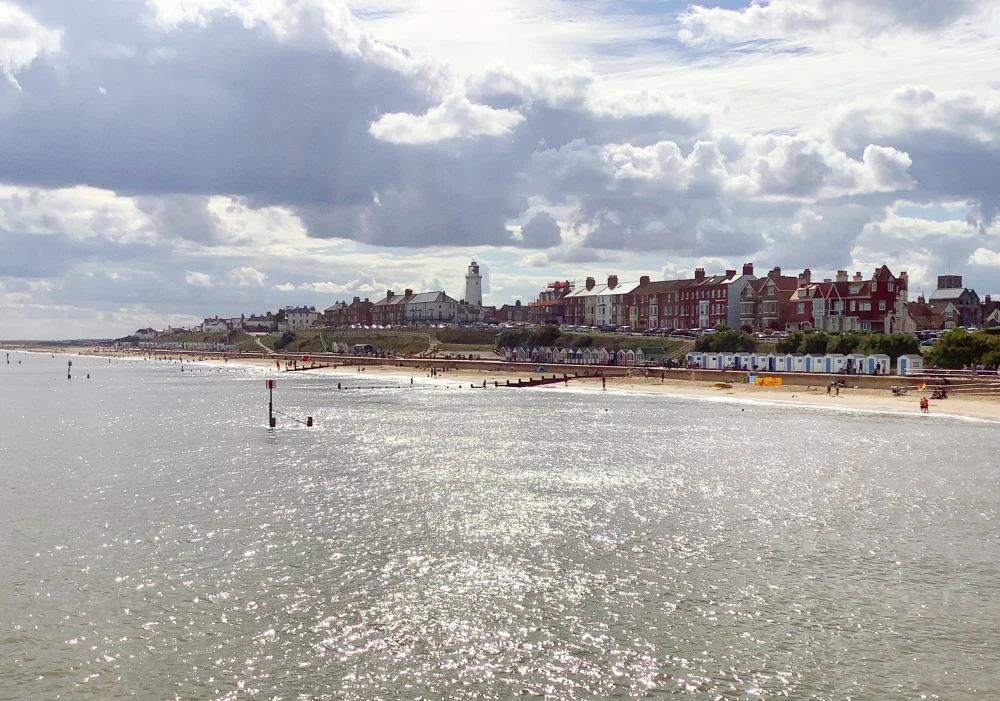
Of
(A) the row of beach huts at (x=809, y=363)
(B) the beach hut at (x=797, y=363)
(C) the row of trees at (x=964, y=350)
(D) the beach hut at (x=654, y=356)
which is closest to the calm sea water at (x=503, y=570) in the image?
(C) the row of trees at (x=964, y=350)

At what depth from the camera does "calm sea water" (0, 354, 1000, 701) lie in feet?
61.4

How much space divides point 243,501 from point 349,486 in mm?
5386

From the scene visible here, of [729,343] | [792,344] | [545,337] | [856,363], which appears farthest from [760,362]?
[545,337]

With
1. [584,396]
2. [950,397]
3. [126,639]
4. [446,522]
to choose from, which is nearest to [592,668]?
[126,639]

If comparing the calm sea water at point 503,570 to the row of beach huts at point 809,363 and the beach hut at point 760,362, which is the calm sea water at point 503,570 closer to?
the row of beach huts at point 809,363

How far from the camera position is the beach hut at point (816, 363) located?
99.6 meters

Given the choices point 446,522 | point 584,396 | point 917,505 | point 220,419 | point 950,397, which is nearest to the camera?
point 446,522

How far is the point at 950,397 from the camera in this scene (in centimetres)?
7762

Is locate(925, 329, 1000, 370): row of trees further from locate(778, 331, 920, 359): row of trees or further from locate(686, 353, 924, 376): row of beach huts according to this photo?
locate(778, 331, 920, 359): row of trees

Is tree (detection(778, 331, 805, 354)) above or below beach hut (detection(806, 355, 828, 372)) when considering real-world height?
above

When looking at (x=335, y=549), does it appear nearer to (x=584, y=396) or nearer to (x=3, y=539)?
(x=3, y=539)

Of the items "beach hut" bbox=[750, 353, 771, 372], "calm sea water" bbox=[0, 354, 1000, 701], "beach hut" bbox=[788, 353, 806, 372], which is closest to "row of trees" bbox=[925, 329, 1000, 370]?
"beach hut" bbox=[788, 353, 806, 372]

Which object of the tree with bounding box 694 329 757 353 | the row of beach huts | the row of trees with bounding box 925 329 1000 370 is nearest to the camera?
the row of trees with bounding box 925 329 1000 370

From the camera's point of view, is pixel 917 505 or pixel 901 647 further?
pixel 917 505
